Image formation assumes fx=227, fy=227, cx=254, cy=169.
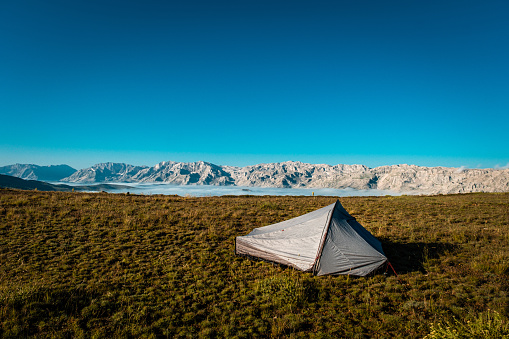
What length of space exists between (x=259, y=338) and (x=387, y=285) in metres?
5.75

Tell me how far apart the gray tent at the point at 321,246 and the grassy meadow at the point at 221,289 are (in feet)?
1.65

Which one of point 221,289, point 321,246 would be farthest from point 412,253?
point 221,289

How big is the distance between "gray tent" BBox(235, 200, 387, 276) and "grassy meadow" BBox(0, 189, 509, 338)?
50 centimetres

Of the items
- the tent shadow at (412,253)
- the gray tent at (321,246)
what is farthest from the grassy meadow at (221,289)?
the gray tent at (321,246)

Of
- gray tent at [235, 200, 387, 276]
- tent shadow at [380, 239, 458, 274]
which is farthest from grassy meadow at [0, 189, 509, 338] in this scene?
gray tent at [235, 200, 387, 276]

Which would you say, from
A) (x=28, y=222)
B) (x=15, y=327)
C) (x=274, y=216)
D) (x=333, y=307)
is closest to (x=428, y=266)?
(x=333, y=307)

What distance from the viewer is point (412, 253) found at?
12391mm

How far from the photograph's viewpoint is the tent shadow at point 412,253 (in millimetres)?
10797

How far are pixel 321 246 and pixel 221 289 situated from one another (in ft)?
16.1

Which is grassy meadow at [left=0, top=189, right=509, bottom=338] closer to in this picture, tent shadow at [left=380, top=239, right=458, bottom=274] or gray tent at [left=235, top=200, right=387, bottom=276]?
tent shadow at [left=380, top=239, right=458, bottom=274]

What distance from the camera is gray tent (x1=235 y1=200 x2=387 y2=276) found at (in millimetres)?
10195

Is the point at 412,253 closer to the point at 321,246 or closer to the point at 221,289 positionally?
the point at 321,246

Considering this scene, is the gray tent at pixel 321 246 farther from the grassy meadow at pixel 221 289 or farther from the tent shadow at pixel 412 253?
the tent shadow at pixel 412 253

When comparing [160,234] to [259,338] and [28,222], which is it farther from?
[259,338]
